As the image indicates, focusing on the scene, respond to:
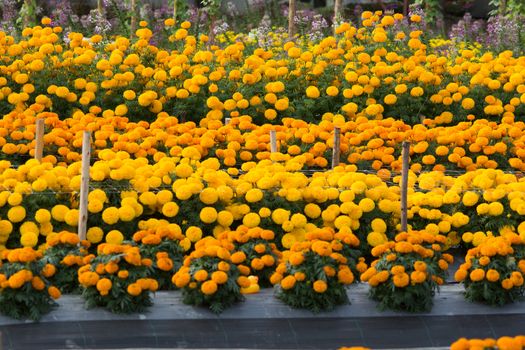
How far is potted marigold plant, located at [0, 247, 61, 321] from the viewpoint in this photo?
A: 6.59 metres

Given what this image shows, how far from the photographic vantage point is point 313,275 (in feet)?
22.9

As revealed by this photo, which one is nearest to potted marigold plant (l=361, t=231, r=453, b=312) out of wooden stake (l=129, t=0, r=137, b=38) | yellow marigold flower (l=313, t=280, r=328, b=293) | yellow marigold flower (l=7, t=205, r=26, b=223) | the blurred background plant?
yellow marigold flower (l=313, t=280, r=328, b=293)

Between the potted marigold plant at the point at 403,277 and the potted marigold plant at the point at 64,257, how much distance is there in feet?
5.73

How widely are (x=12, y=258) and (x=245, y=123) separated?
169 inches

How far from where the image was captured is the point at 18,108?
11406mm

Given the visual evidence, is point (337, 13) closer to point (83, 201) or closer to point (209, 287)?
point (83, 201)

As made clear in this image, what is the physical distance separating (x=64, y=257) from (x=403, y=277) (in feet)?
6.73

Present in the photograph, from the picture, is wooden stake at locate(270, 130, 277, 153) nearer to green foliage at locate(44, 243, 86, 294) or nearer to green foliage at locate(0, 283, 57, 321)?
green foliage at locate(44, 243, 86, 294)

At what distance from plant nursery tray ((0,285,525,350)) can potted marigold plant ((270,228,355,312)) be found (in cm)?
7

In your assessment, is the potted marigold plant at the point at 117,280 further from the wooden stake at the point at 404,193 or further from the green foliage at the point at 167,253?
the wooden stake at the point at 404,193

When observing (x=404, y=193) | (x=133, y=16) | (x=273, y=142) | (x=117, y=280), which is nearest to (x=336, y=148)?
(x=273, y=142)

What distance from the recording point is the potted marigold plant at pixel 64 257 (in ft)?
23.5

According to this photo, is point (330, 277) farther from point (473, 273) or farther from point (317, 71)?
point (317, 71)

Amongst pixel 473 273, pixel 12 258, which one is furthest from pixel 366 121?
pixel 12 258
